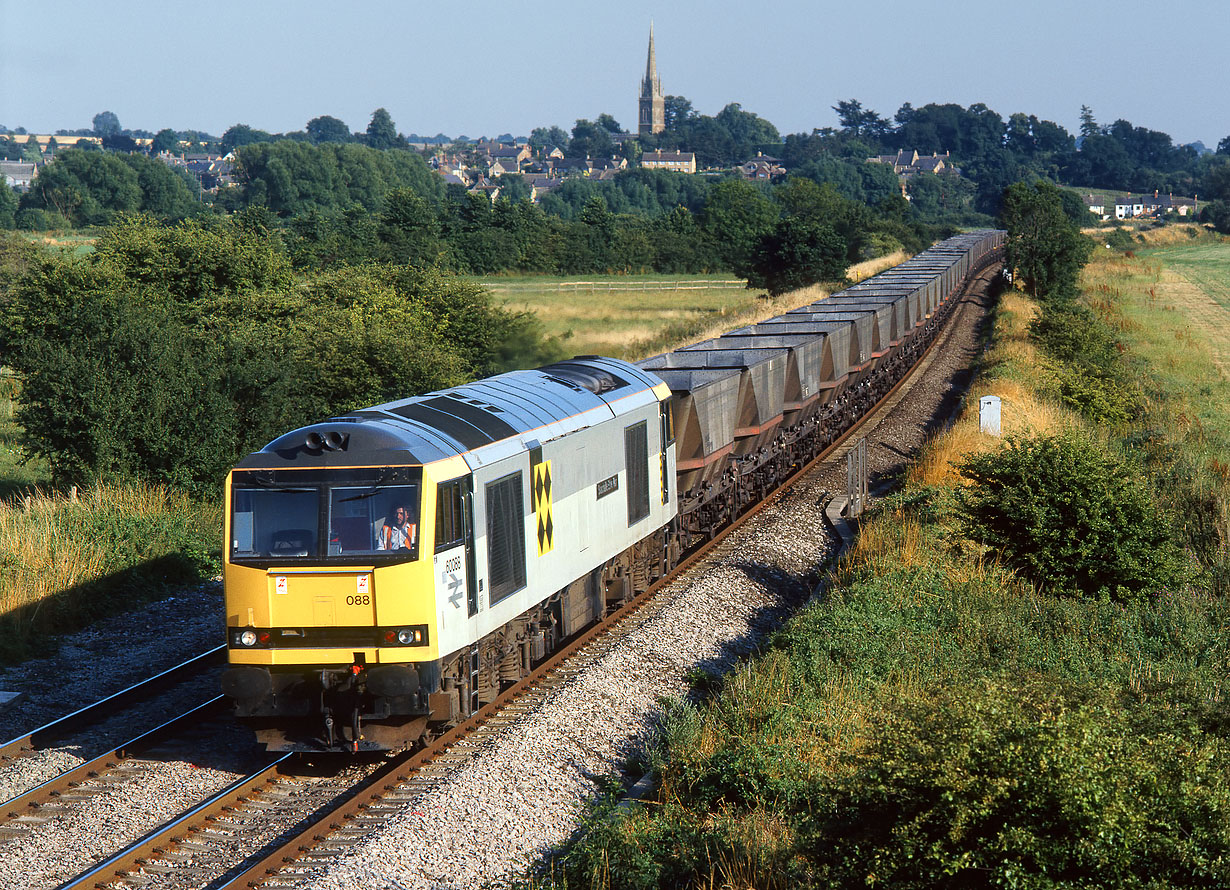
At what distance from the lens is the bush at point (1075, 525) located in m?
15.8

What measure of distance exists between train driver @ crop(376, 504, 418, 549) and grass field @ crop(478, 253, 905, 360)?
28565 millimetres

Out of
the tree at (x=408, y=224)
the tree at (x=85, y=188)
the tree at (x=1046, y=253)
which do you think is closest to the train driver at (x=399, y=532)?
the tree at (x=1046, y=253)

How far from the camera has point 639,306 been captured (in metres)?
65.4

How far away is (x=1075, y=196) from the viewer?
405 feet

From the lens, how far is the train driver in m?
10.1

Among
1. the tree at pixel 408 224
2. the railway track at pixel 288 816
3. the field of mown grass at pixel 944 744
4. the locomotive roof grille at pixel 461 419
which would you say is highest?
the tree at pixel 408 224

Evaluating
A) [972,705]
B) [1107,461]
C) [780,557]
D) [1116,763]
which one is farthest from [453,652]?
[1107,461]

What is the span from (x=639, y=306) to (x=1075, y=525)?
165 feet

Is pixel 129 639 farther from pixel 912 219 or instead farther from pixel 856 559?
pixel 912 219

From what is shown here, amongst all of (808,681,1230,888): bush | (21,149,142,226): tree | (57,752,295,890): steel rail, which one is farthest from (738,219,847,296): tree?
(21,149,142,226): tree

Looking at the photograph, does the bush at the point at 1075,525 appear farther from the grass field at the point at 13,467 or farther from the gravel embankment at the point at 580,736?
the grass field at the point at 13,467

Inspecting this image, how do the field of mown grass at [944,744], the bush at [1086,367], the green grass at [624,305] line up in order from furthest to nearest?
the green grass at [624,305] → the bush at [1086,367] → the field of mown grass at [944,744]

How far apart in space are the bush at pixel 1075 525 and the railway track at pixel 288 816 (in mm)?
7507

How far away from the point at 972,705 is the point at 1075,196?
5052 inches
